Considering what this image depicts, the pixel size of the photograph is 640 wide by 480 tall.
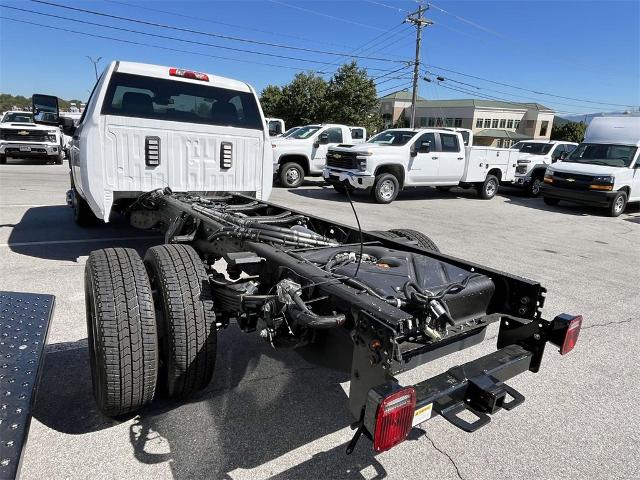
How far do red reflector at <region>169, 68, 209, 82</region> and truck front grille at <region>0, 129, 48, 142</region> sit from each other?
13.9 m

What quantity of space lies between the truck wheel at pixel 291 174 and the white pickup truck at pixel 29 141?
27.1 ft

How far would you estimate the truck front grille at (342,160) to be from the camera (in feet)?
39.2

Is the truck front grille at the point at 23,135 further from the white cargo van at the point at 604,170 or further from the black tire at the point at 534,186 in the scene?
the black tire at the point at 534,186

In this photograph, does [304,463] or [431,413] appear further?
[304,463]

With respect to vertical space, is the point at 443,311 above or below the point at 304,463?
above

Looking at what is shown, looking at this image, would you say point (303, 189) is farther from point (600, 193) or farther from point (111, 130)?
point (111, 130)

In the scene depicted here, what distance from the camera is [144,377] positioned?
89.3 inches

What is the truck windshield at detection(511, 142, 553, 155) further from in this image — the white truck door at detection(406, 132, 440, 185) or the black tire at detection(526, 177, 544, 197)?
the white truck door at detection(406, 132, 440, 185)

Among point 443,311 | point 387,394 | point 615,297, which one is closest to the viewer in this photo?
point 387,394

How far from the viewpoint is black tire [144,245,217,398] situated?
2.32 meters

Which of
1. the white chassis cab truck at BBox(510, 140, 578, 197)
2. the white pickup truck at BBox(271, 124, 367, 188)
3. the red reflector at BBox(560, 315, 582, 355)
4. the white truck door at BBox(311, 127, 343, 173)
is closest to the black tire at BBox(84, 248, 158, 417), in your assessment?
the red reflector at BBox(560, 315, 582, 355)

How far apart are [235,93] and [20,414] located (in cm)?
447

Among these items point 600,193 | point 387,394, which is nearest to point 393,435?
point 387,394

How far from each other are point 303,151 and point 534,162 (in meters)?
8.59
